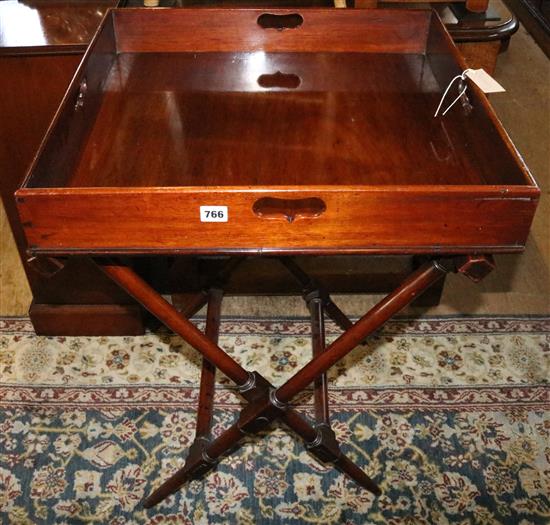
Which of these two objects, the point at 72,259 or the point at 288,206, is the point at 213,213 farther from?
the point at 72,259

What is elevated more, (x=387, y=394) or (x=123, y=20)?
(x=123, y=20)

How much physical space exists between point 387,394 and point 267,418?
0.56m

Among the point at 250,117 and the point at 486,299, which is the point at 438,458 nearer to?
the point at 486,299

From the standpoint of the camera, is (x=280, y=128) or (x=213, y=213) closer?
(x=213, y=213)

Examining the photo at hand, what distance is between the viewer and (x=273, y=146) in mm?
1221

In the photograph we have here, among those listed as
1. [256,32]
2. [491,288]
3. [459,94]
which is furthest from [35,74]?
[491,288]

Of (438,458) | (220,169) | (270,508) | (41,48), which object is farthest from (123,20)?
(438,458)

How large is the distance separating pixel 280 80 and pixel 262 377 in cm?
62

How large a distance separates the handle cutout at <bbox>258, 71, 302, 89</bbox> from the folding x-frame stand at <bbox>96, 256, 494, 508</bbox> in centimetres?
47

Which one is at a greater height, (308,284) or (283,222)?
(283,222)

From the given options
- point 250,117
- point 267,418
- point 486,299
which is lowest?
point 486,299

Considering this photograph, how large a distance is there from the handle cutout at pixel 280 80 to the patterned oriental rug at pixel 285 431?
870mm

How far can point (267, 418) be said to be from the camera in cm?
144

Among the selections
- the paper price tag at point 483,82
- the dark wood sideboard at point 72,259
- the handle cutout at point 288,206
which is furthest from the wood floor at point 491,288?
the paper price tag at point 483,82
